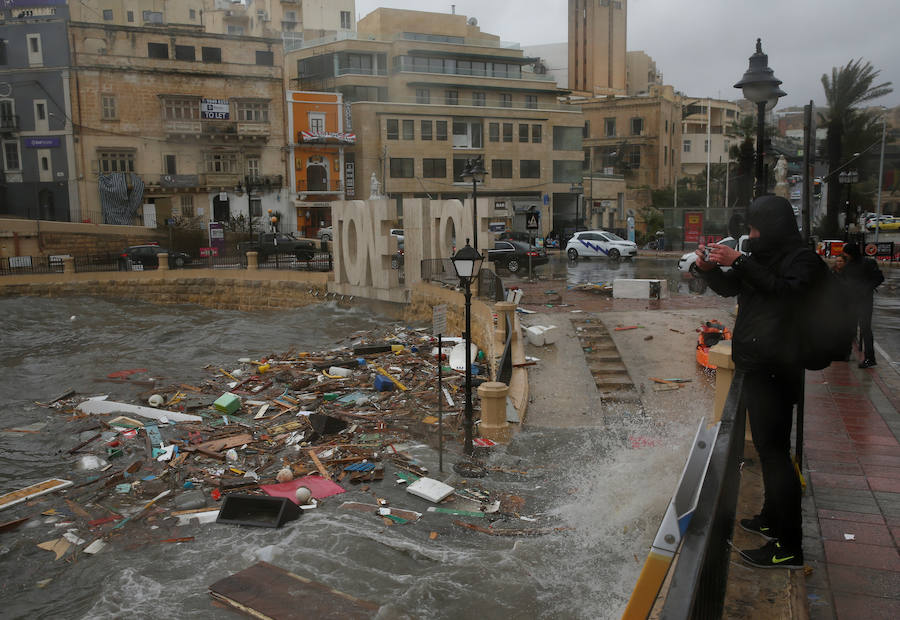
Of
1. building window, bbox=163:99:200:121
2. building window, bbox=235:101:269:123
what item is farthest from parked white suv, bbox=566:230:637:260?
building window, bbox=163:99:200:121

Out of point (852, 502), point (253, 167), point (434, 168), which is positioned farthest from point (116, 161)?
point (852, 502)

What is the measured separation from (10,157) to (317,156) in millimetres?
19528

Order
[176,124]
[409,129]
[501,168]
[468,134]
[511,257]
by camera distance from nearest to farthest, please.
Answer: [511,257] → [176,124] → [409,129] → [468,134] → [501,168]

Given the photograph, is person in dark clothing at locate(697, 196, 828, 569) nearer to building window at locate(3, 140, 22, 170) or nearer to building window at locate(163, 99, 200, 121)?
building window at locate(163, 99, 200, 121)

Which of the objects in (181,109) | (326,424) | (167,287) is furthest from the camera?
(181,109)

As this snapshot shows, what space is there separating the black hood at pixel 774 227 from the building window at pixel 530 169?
52.2 metres

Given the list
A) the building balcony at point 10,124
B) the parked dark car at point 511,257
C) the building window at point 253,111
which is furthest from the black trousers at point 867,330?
the building balcony at point 10,124

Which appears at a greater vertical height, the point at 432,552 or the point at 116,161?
the point at 116,161

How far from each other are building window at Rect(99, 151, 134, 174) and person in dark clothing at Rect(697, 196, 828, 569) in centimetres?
4828

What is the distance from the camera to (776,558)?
3.93 meters

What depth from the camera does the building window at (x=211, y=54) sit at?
4797 cm

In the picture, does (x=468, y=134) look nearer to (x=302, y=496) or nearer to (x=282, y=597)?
(x=302, y=496)

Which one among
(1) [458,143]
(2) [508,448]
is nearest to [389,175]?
(1) [458,143]

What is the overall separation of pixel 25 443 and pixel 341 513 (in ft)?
23.8
